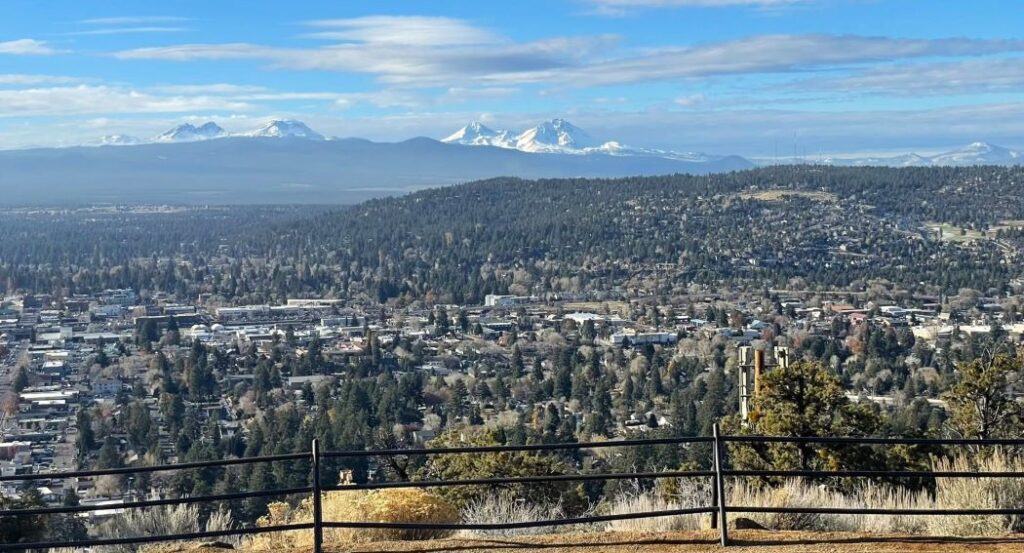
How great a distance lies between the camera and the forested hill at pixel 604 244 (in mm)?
86125

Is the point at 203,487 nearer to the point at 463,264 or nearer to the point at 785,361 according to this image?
the point at 785,361

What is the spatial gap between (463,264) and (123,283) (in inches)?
993

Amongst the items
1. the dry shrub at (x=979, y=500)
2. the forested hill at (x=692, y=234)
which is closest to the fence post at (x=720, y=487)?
the dry shrub at (x=979, y=500)

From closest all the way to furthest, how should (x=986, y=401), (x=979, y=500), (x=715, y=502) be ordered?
1. (x=715, y=502)
2. (x=979, y=500)
3. (x=986, y=401)

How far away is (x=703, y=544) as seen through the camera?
314 inches

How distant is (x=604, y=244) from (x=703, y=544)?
90.5 m

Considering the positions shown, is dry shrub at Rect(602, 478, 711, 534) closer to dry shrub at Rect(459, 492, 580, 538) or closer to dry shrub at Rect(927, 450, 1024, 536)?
dry shrub at Rect(459, 492, 580, 538)

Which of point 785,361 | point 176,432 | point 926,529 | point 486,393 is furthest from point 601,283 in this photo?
point 926,529

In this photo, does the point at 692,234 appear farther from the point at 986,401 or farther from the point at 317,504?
the point at 317,504

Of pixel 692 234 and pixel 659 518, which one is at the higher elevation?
pixel 659 518

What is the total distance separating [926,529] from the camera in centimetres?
856

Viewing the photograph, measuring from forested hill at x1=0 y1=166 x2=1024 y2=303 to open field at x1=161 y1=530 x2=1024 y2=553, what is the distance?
236 feet

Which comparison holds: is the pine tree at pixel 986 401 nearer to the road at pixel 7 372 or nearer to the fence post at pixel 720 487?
the fence post at pixel 720 487

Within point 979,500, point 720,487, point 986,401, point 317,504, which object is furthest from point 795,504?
point 986,401
